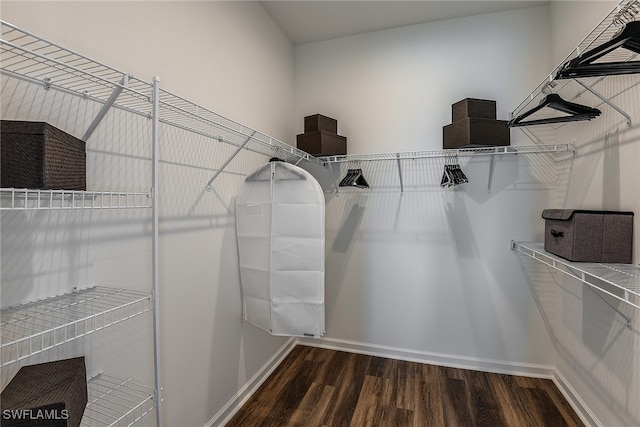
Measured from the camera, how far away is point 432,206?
2428 millimetres

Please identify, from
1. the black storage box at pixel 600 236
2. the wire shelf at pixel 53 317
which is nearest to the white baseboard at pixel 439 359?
the black storage box at pixel 600 236

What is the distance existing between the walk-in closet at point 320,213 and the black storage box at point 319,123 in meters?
0.02

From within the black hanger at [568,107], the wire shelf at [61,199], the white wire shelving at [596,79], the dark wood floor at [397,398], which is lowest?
the dark wood floor at [397,398]

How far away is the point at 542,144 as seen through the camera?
218 cm

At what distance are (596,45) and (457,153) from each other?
3.01 feet

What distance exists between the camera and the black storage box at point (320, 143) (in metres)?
2.32

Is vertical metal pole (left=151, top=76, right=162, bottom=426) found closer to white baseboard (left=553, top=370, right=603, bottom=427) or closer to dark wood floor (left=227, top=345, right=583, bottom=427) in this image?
dark wood floor (left=227, top=345, right=583, bottom=427)

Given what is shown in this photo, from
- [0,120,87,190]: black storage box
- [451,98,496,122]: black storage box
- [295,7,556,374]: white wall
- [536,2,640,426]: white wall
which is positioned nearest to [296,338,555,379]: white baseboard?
[295,7,556,374]: white wall

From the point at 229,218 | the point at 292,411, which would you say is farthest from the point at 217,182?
the point at 292,411

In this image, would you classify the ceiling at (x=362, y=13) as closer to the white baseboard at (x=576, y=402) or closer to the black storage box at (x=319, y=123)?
the black storage box at (x=319, y=123)

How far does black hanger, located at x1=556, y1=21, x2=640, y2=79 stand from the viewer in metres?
0.95

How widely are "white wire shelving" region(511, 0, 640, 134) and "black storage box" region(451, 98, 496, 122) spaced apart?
0.19 m

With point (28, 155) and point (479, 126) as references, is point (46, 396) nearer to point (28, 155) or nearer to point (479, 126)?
point (28, 155)

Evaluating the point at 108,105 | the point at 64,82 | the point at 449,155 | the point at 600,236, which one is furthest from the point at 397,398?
the point at 64,82
